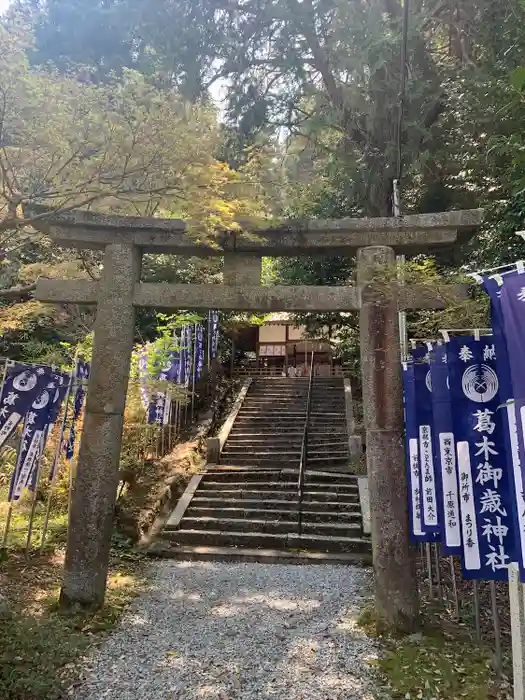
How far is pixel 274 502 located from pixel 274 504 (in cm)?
4

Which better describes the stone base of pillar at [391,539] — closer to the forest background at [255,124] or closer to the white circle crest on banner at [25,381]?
the forest background at [255,124]

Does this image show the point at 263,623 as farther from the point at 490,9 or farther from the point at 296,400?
the point at 296,400

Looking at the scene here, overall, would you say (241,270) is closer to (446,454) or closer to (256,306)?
(256,306)

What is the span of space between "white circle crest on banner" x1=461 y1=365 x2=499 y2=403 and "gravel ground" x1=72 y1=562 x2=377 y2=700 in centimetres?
257

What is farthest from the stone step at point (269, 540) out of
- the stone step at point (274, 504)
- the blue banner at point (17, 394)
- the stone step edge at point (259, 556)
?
the blue banner at point (17, 394)

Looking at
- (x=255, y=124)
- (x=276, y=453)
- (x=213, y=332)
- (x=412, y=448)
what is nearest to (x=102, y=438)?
(x=412, y=448)

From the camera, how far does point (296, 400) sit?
1686 centimetres

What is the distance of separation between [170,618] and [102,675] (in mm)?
1488

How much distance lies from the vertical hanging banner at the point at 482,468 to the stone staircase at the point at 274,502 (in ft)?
13.7

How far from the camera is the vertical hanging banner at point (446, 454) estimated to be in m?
4.50

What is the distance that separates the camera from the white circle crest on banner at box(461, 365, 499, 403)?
4215mm

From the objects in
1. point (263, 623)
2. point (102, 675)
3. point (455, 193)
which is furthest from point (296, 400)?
point (102, 675)

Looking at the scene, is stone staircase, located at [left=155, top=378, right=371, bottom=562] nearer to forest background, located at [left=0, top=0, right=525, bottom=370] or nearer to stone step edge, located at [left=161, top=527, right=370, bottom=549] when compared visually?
stone step edge, located at [left=161, top=527, right=370, bottom=549]

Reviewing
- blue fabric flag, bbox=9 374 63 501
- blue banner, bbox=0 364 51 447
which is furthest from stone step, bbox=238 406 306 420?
blue banner, bbox=0 364 51 447
